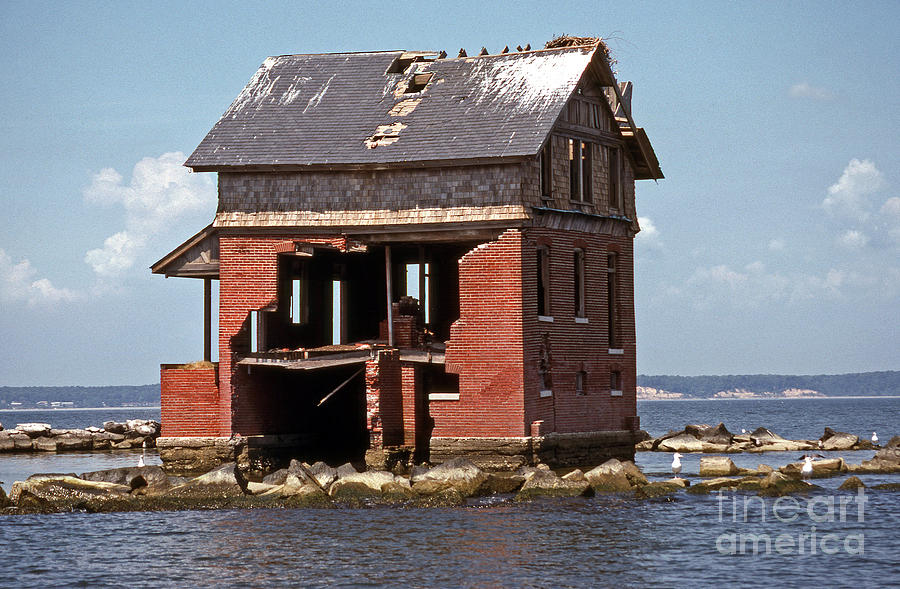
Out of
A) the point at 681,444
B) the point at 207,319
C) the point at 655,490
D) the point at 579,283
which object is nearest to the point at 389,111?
the point at 579,283

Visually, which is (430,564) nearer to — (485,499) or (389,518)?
(389,518)

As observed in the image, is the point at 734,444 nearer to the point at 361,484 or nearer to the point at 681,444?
the point at 681,444

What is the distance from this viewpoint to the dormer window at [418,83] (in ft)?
142

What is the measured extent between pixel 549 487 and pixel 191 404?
12.2m

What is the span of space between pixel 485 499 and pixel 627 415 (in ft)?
35.1

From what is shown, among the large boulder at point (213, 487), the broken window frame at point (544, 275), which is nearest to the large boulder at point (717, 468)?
the broken window frame at point (544, 275)

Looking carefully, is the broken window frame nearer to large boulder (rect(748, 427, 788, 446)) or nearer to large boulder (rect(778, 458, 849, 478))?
large boulder (rect(778, 458, 849, 478))

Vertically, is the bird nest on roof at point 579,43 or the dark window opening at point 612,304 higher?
the bird nest on roof at point 579,43

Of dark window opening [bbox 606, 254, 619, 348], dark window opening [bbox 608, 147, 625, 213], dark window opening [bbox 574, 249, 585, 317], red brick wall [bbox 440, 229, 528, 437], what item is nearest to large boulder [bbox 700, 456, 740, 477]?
dark window opening [bbox 606, 254, 619, 348]

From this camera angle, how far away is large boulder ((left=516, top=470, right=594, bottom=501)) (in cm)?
3444

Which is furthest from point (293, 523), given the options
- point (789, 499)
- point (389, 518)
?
point (789, 499)

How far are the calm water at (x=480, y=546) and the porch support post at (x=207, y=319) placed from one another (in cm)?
1056

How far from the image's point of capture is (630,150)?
147 feet

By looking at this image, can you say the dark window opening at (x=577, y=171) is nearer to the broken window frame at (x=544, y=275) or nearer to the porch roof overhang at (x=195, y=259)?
the broken window frame at (x=544, y=275)
